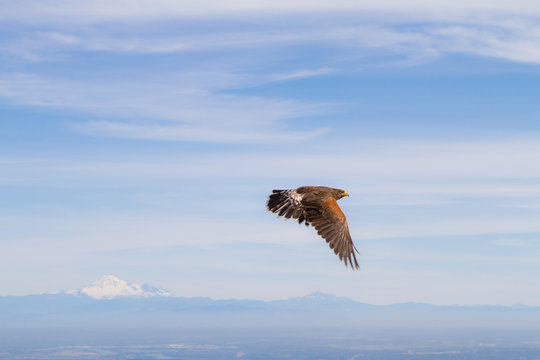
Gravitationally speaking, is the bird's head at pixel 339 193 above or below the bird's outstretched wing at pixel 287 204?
above

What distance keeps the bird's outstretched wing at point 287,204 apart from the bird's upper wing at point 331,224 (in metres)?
0.44

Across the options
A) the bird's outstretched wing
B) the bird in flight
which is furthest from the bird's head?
the bird's outstretched wing

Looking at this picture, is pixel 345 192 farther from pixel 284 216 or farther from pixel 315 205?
pixel 284 216

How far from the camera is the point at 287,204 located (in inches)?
881

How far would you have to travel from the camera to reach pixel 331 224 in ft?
76.4

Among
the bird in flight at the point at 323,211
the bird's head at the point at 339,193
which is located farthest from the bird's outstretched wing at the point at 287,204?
the bird's head at the point at 339,193

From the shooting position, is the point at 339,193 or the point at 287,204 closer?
the point at 287,204

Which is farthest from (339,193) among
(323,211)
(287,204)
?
(287,204)

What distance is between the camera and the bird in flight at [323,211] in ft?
74.2

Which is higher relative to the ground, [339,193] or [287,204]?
[339,193]

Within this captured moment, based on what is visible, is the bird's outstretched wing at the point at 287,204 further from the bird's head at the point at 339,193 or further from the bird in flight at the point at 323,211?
the bird's head at the point at 339,193

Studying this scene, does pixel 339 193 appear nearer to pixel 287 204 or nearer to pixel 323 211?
pixel 323 211

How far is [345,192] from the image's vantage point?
23.8m

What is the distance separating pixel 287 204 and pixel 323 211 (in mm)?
1618
